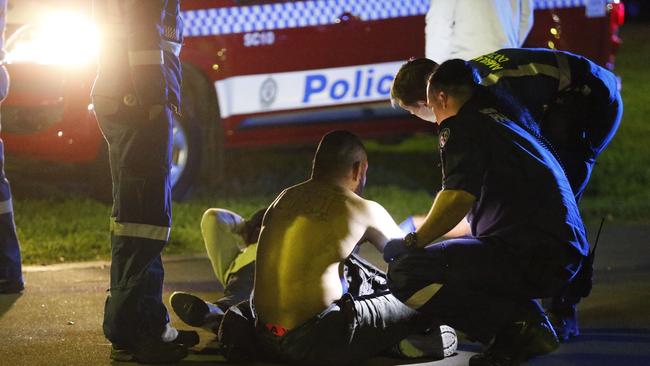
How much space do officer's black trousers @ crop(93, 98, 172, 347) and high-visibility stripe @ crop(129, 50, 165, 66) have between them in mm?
181

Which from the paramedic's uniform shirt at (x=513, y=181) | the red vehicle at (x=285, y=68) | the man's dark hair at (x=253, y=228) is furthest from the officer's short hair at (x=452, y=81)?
the red vehicle at (x=285, y=68)

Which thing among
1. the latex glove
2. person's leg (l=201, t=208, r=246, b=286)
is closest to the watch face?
the latex glove

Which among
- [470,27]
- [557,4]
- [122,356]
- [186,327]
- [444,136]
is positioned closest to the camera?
[444,136]

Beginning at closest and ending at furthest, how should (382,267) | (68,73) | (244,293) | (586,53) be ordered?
(244,293) < (382,267) < (68,73) < (586,53)

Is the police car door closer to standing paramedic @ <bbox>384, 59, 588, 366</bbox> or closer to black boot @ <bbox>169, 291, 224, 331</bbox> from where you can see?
black boot @ <bbox>169, 291, 224, 331</bbox>

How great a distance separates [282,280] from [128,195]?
0.71 meters

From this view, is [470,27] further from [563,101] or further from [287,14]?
[287,14]

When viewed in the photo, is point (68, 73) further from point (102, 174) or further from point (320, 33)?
point (320, 33)

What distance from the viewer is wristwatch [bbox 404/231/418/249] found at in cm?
464

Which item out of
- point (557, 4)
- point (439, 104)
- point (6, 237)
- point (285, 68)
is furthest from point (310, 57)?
point (439, 104)

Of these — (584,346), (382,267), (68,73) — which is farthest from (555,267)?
(68,73)

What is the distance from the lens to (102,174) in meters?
8.14

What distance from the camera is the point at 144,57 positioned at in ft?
15.3

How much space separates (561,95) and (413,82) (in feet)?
2.10
